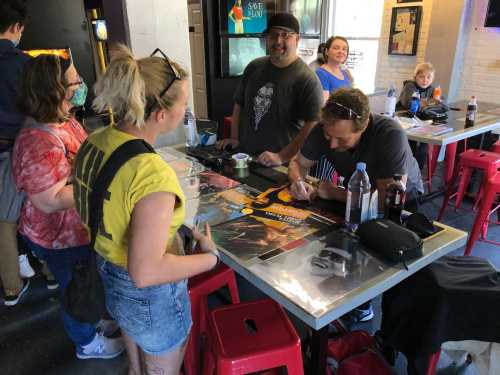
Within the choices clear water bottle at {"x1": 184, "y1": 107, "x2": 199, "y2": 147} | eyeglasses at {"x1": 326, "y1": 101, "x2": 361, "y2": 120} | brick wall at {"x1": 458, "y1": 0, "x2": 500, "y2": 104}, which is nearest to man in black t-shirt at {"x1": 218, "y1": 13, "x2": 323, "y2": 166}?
clear water bottle at {"x1": 184, "y1": 107, "x2": 199, "y2": 147}

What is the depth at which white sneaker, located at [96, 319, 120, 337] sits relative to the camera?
6.61 ft

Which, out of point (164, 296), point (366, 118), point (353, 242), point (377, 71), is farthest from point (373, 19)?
point (164, 296)

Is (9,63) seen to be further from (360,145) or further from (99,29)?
(99,29)

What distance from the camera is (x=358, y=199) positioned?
1.42 meters

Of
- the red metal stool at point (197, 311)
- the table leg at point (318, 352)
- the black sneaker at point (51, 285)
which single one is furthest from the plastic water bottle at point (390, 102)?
the black sneaker at point (51, 285)

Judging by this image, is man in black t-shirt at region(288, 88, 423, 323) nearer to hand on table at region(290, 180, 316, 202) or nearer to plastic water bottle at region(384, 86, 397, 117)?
hand on table at region(290, 180, 316, 202)

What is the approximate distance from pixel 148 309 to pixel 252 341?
1.32 feet

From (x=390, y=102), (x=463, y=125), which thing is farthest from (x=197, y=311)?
(x=463, y=125)

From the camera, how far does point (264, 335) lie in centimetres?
134

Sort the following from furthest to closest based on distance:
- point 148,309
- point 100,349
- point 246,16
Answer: point 246,16 < point 100,349 < point 148,309

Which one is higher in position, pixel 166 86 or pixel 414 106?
pixel 166 86

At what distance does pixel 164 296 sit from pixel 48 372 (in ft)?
3.76

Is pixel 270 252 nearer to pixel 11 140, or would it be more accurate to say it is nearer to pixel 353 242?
pixel 353 242

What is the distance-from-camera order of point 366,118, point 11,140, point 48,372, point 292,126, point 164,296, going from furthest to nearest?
point 292,126 < point 11,140 < point 48,372 < point 366,118 < point 164,296
